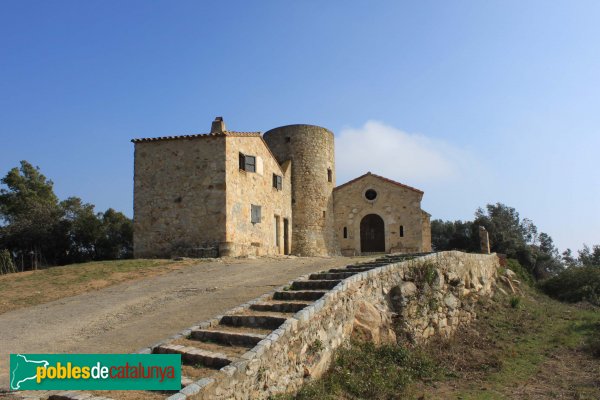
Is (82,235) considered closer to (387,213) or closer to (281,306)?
(387,213)

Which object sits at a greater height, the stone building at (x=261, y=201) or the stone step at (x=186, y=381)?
the stone building at (x=261, y=201)

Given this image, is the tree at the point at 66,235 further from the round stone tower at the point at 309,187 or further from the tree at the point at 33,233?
the round stone tower at the point at 309,187

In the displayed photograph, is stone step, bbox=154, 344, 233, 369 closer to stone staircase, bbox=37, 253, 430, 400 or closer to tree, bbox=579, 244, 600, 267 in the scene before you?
stone staircase, bbox=37, 253, 430, 400

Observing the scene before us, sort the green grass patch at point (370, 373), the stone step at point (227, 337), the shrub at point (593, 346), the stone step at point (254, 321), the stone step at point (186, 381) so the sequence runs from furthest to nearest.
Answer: the shrub at point (593, 346) < the stone step at point (254, 321) < the green grass patch at point (370, 373) < the stone step at point (227, 337) < the stone step at point (186, 381)

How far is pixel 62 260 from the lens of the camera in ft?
85.6

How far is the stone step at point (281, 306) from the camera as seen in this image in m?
8.45

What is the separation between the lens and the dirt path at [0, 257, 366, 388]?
26.1 feet

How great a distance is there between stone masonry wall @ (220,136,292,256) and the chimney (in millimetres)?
1245

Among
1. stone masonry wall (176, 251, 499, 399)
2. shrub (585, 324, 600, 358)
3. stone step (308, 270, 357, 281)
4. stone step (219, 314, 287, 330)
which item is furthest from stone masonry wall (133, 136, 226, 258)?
shrub (585, 324, 600, 358)

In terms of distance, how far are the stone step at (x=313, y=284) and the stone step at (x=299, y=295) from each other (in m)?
0.64

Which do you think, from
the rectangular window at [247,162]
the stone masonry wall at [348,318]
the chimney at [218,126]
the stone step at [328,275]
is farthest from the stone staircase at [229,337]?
the chimney at [218,126]

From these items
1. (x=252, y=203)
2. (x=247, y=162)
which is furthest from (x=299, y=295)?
→ (x=247, y=162)

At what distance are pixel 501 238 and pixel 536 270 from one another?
12.4 ft

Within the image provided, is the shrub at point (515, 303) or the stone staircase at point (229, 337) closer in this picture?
the stone staircase at point (229, 337)
